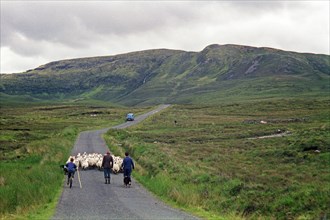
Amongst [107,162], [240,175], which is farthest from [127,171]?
[240,175]

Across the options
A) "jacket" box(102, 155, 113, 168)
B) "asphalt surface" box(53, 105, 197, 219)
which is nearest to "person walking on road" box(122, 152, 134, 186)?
"asphalt surface" box(53, 105, 197, 219)

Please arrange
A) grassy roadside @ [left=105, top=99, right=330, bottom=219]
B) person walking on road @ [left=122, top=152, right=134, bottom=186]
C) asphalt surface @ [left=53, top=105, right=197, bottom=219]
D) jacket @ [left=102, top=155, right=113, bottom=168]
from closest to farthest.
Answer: asphalt surface @ [left=53, top=105, right=197, bottom=219] → grassy roadside @ [left=105, top=99, right=330, bottom=219] → person walking on road @ [left=122, top=152, right=134, bottom=186] → jacket @ [left=102, top=155, right=113, bottom=168]

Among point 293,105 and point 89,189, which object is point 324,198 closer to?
point 89,189

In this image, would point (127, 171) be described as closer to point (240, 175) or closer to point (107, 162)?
point (107, 162)

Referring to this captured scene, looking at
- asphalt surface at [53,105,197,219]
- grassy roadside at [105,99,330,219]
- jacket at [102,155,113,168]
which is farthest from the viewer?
jacket at [102,155,113,168]

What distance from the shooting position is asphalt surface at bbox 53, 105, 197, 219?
20.1 m

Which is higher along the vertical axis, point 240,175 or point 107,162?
point 107,162

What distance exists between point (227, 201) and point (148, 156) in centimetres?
1978

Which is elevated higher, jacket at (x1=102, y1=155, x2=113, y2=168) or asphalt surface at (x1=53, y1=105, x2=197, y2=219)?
jacket at (x1=102, y1=155, x2=113, y2=168)

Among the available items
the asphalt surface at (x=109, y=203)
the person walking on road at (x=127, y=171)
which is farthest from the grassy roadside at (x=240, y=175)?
the person walking on road at (x=127, y=171)

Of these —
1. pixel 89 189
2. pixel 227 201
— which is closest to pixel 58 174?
pixel 89 189

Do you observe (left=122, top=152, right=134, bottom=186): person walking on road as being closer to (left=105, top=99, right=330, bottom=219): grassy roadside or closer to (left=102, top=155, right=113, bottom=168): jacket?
(left=105, top=99, right=330, bottom=219): grassy roadside

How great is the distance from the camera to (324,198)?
19.6m

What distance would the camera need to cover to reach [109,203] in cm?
2352
